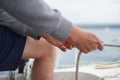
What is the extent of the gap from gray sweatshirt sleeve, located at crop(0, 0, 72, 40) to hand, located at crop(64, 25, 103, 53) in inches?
0.8

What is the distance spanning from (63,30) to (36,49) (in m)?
0.27

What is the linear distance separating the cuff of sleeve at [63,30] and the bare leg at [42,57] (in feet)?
0.82

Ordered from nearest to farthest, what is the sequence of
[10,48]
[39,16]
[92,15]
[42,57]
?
[39,16], [10,48], [42,57], [92,15]

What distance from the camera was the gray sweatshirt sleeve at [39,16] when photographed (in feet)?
2.13

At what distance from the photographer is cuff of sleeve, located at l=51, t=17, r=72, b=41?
0.68 metres

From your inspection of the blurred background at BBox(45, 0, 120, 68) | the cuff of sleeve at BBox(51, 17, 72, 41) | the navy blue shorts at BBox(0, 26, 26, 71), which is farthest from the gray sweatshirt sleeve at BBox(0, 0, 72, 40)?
the blurred background at BBox(45, 0, 120, 68)

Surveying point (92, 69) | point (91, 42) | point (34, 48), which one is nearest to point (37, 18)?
point (91, 42)

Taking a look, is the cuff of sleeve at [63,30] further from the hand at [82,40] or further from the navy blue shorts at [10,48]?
the navy blue shorts at [10,48]

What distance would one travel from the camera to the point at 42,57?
0.96m

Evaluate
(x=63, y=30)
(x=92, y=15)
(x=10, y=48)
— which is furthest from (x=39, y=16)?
(x=92, y=15)

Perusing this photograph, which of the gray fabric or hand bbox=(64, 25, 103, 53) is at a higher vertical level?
the gray fabric

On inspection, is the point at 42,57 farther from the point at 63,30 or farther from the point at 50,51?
the point at 63,30

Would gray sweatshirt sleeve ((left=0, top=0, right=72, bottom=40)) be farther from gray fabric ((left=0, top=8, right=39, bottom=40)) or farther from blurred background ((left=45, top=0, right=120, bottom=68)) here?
blurred background ((left=45, top=0, right=120, bottom=68))

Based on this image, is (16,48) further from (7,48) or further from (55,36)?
(55,36)
